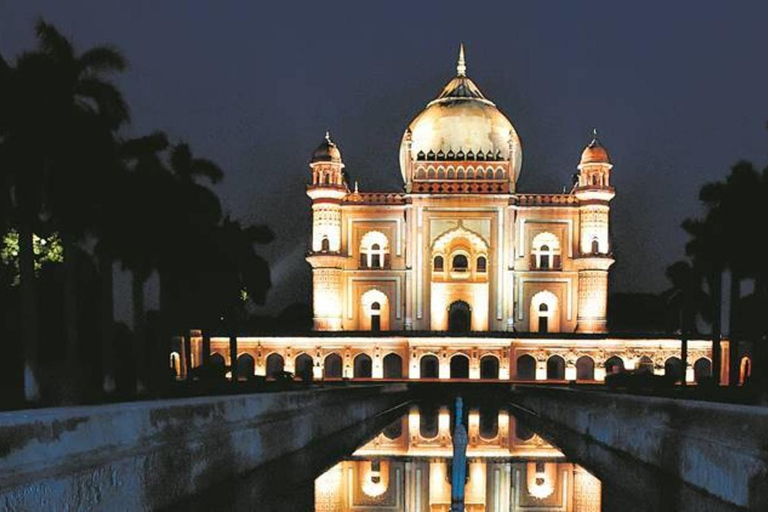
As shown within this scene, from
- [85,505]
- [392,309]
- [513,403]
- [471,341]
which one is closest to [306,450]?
[85,505]

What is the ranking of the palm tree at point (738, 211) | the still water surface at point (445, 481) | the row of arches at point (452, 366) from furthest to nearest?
the row of arches at point (452, 366)
the palm tree at point (738, 211)
the still water surface at point (445, 481)

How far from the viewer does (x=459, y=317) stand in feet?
232

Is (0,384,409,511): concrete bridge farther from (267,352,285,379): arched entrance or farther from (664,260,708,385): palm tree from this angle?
(267,352,285,379): arched entrance

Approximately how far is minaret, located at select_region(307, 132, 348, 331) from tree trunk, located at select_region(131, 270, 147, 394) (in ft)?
96.5

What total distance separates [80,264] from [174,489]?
30477 millimetres

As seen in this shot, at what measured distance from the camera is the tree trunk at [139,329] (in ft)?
114

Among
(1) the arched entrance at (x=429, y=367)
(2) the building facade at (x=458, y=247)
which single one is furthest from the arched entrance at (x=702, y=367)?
(1) the arched entrance at (x=429, y=367)

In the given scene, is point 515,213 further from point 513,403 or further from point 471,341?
point 513,403

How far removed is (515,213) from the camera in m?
67.8

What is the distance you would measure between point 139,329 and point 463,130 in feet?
126

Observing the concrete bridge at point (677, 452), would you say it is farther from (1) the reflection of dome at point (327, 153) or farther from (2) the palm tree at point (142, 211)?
(1) the reflection of dome at point (327, 153)

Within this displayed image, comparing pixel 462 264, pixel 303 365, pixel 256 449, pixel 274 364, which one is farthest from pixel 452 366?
pixel 256 449

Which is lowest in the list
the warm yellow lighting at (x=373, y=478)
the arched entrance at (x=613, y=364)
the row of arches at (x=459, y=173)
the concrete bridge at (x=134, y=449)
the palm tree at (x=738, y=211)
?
the arched entrance at (x=613, y=364)

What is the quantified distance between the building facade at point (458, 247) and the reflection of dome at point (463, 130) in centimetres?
110
